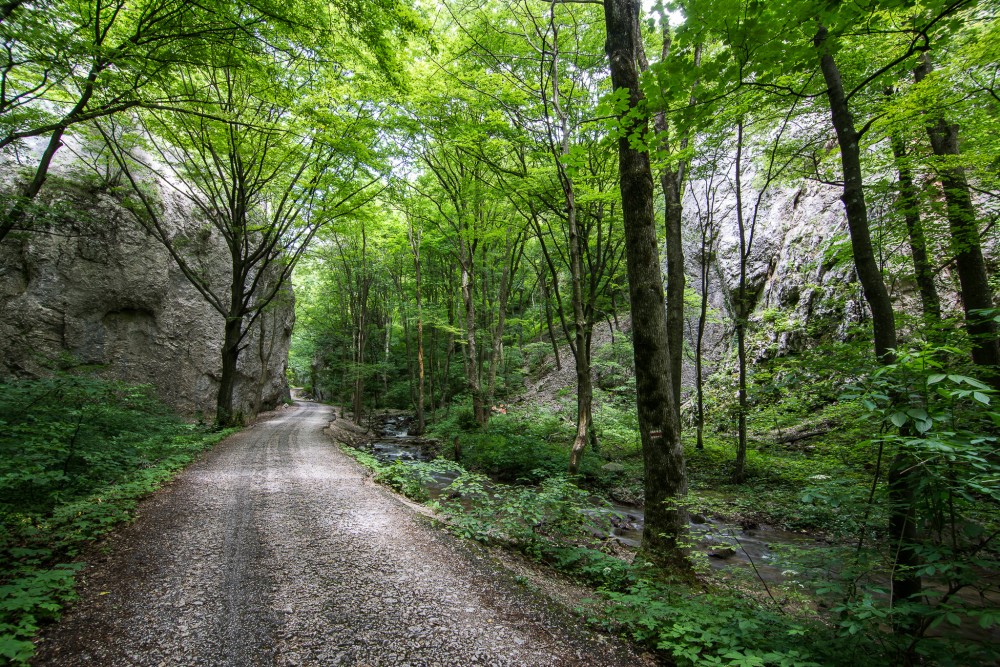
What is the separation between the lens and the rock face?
38.6 ft

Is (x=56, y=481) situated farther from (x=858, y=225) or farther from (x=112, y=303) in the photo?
(x=112, y=303)

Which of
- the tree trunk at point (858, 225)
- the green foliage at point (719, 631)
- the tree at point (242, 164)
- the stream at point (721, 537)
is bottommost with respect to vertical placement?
the stream at point (721, 537)

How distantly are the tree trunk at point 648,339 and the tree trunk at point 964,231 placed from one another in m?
5.51

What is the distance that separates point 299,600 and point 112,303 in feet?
53.5

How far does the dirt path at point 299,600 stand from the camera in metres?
2.76

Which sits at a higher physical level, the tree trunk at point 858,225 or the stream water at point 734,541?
the tree trunk at point 858,225

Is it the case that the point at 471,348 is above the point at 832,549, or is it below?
above

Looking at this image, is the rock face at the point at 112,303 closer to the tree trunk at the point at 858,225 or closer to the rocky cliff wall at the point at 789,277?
the tree trunk at the point at 858,225

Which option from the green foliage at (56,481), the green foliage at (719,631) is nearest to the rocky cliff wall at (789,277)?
the green foliage at (719,631)

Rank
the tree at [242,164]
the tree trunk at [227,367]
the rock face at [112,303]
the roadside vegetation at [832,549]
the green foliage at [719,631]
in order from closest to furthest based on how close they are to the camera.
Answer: the roadside vegetation at [832,549], the green foliage at [719,631], the tree at [242,164], the rock face at [112,303], the tree trunk at [227,367]

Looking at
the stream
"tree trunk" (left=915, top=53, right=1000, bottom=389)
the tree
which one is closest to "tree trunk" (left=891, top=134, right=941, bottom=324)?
"tree trunk" (left=915, top=53, right=1000, bottom=389)

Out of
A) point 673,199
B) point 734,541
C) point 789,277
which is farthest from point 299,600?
point 789,277

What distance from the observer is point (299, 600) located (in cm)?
337

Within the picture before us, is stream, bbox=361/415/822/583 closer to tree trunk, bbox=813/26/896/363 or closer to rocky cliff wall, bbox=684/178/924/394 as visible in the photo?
tree trunk, bbox=813/26/896/363
